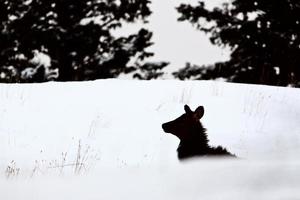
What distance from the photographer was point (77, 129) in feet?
28.4

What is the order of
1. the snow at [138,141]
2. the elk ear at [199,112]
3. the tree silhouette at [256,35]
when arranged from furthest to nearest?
the tree silhouette at [256,35], the elk ear at [199,112], the snow at [138,141]

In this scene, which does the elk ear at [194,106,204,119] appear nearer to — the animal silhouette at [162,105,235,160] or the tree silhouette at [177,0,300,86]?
the animal silhouette at [162,105,235,160]

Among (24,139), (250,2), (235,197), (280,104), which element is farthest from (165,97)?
(250,2)

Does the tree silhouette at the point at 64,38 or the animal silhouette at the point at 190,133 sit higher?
the tree silhouette at the point at 64,38

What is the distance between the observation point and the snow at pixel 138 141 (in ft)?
16.8

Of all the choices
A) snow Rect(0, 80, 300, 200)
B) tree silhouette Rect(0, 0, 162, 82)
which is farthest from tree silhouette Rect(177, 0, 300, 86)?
snow Rect(0, 80, 300, 200)

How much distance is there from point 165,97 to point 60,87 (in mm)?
2268

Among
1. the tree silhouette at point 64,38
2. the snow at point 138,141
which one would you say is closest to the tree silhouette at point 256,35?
the tree silhouette at point 64,38

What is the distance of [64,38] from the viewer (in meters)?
20.6

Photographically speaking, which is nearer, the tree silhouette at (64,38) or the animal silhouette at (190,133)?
the animal silhouette at (190,133)

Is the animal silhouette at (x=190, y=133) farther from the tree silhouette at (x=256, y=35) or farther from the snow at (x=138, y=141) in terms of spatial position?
the tree silhouette at (x=256, y=35)

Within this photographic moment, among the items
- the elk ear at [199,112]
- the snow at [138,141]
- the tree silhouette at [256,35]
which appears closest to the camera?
the snow at [138,141]

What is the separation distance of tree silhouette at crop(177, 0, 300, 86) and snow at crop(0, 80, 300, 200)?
841 cm

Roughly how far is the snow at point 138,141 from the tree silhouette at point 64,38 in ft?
31.5
